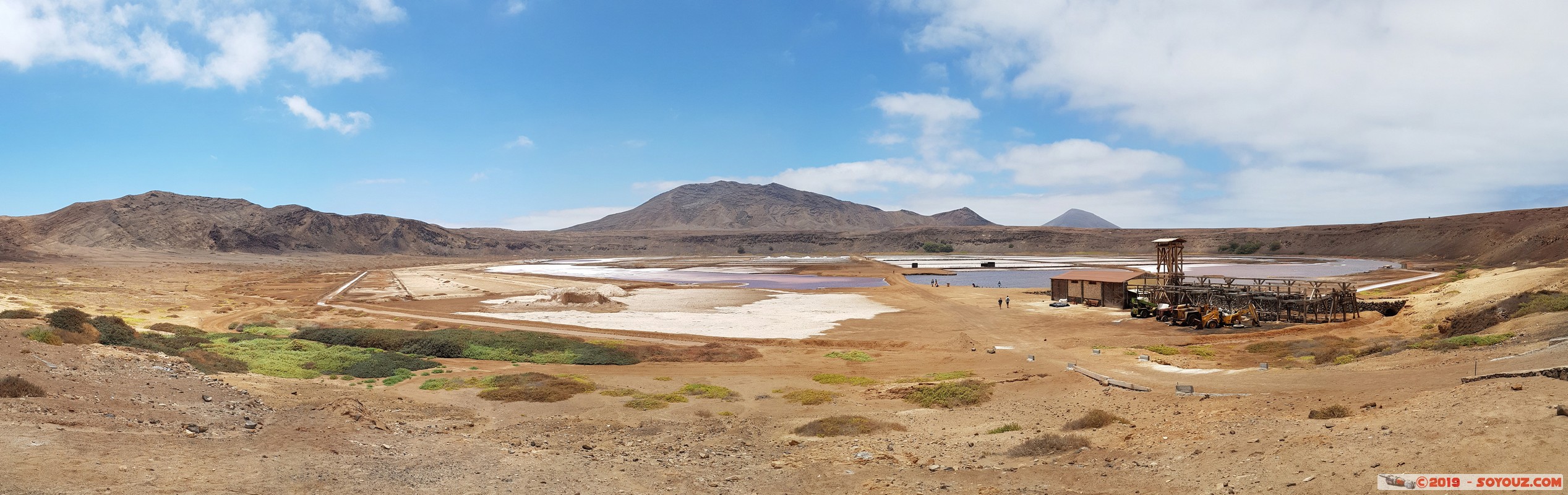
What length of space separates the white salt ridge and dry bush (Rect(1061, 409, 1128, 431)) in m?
23.8

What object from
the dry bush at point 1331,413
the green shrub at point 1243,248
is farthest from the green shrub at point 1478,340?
the green shrub at point 1243,248

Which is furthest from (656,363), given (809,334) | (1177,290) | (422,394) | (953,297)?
(953,297)

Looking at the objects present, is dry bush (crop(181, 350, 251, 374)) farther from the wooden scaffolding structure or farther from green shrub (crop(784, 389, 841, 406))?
the wooden scaffolding structure

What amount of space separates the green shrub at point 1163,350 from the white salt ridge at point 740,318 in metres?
16.5

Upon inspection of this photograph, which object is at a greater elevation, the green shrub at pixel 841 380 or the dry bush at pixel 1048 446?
the dry bush at pixel 1048 446

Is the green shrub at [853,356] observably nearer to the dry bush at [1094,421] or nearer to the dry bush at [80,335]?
the dry bush at [1094,421]

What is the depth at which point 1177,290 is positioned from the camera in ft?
141

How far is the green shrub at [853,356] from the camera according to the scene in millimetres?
29062

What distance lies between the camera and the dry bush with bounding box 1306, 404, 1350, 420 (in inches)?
476

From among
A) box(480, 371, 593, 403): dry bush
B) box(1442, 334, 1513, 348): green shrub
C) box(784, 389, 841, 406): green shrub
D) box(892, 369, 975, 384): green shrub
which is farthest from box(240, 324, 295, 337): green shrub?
box(1442, 334, 1513, 348): green shrub

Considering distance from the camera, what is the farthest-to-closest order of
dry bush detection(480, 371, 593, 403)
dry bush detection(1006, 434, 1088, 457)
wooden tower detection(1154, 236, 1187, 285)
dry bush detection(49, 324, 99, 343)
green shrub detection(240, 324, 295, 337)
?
wooden tower detection(1154, 236, 1187, 285) < green shrub detection(240, 324, 295, 337) < dry bush detection(480, 371, 593, 403) < dry bush detection(49, 324, 99, 343) < dry bush detection(1006, 434, 1088, 457)

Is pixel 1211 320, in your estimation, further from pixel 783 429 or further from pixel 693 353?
pixel 783 429

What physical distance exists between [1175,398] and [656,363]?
1794 cm

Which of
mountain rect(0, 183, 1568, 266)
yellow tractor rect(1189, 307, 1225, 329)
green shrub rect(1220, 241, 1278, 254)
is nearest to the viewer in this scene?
yellow tractor rect(1189, 307, 1225, 329)
